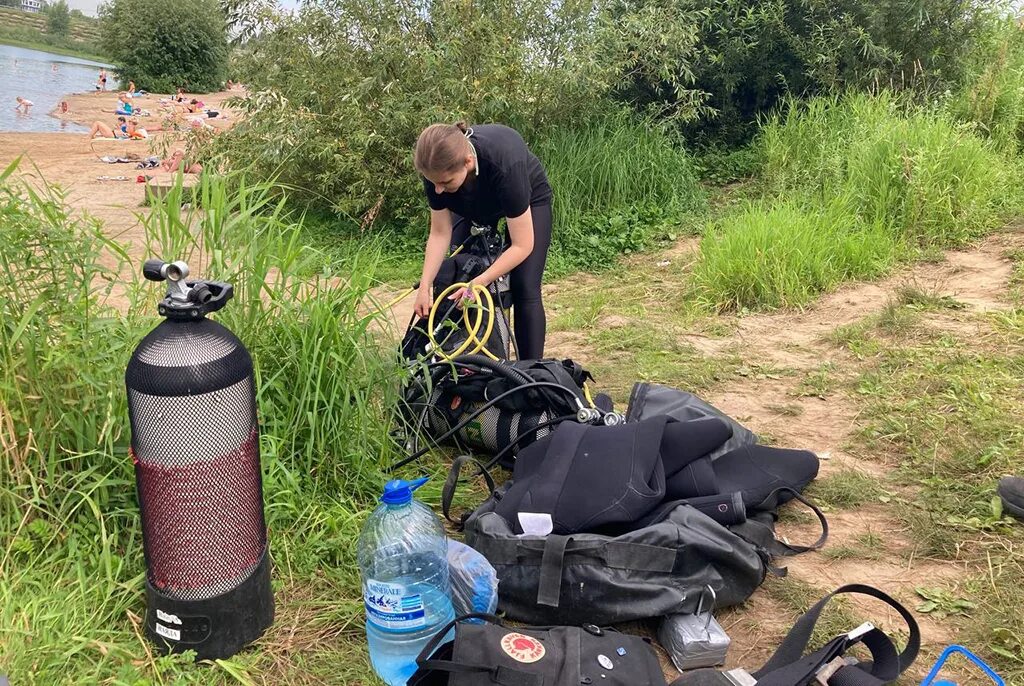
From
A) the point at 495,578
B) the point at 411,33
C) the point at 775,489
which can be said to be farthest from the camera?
the point at 411,33

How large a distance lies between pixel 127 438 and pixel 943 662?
249cm

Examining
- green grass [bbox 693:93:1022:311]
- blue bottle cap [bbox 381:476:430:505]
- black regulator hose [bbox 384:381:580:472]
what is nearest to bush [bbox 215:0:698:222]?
green grass [bbox 693:93:1022:311]

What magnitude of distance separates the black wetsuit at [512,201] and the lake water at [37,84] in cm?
1888

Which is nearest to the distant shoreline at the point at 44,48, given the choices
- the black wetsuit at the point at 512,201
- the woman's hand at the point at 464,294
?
the black wetsuit at the point at 512,201

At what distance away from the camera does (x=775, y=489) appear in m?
2.79

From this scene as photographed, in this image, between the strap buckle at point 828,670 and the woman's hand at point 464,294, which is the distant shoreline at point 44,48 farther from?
the strap buckle at point 828,670

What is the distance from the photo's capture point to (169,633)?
83.8 inches

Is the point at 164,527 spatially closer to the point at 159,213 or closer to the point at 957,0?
the point at 159,213

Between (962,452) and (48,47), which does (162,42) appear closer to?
(962,452)

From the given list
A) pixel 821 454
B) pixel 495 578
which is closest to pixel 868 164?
pixel 821 454

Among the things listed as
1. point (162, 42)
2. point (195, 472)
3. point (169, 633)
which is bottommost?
point (169, 633)

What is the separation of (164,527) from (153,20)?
3350cm

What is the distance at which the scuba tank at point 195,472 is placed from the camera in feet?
6.63

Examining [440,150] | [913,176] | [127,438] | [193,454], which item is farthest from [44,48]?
[193,454]
